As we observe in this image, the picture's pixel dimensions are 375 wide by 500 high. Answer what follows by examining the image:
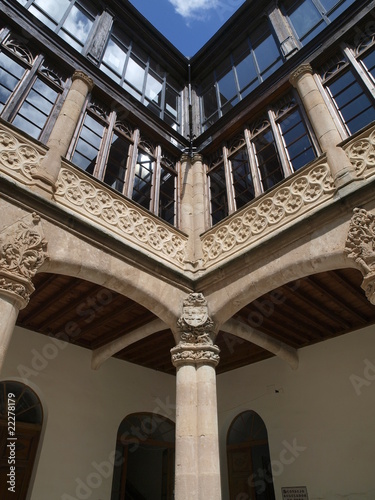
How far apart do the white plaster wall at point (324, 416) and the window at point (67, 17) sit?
7.09m

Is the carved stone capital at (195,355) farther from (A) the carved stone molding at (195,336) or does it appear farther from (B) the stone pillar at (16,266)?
(B) the stone pillar at (16,266)

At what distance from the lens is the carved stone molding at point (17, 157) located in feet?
15.2

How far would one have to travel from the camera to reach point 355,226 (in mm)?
4254

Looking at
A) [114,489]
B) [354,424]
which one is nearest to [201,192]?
[354,424]

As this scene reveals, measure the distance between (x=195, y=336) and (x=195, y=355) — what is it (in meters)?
0.27

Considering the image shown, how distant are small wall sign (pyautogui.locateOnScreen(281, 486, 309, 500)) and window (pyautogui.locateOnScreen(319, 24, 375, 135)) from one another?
19.8 feet

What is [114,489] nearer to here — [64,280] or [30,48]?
[64,280]

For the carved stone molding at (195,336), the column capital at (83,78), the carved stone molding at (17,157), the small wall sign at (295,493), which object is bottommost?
the small wall sign at (295,493)

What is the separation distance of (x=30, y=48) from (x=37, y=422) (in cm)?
643

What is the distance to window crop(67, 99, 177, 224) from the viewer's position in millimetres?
6145

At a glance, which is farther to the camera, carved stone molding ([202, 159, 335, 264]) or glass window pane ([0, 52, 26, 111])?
glass window pane ([0, 52, 26, 111])

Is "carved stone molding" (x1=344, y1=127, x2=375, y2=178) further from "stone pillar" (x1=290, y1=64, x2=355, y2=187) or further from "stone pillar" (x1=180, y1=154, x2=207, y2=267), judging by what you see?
"stone pillar" (x1=180, y1=154, x2=207, y2=267)

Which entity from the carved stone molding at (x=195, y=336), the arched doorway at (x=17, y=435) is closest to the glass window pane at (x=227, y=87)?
the carved stone molding at (x=195, y=336)

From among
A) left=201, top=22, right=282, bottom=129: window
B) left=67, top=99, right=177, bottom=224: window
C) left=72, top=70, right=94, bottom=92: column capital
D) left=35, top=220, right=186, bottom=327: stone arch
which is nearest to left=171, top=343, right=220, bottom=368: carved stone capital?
left=35, top=220, right=186, bottom=327: stone arch
